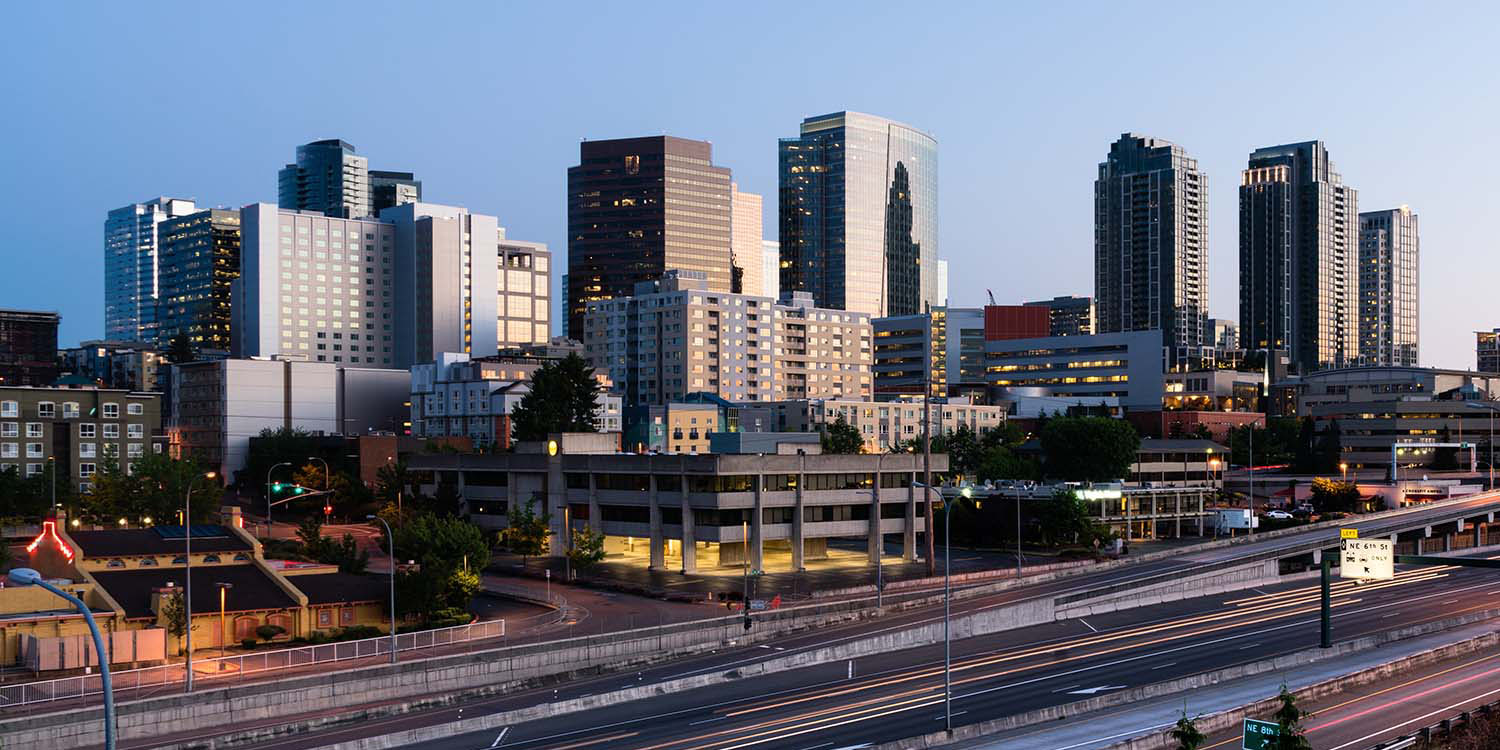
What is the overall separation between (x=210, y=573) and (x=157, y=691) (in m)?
22.4

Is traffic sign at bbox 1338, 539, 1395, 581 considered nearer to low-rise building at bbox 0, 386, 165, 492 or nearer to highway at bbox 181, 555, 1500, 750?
highway at bbox 181, 555, 1500, 750

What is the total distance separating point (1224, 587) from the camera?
115m

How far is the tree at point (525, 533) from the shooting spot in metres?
113

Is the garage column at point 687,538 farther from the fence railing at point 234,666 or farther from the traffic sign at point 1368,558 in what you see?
the traffic sign at point 1368,558

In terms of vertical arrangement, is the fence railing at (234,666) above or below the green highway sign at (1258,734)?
below

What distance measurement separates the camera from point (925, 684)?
235 ft

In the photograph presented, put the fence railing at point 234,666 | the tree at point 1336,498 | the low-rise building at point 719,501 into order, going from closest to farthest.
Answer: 1. the fence railing at point 234,666
2. the low-rise building at point 719,501
3. the tree at point 1336,498

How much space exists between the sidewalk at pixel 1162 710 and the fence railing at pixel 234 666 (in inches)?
1331

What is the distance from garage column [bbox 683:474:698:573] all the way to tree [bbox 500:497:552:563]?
1227cm

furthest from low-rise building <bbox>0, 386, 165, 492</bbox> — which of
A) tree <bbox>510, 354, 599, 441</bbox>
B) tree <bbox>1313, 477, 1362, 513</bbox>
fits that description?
tree <bbox>1313, 477, 1362, 513</bbox>

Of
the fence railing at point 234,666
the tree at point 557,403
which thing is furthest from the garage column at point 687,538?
the tree at point 557,403

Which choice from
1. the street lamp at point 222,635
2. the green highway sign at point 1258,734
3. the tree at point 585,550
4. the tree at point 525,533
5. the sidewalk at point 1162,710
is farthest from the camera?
the tree at point 525,533

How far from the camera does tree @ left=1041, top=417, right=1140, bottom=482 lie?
168875 mm

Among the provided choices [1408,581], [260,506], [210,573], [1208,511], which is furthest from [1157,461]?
[210,573]
